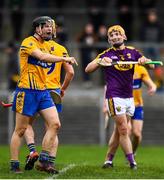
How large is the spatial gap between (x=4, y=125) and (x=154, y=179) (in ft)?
43.0

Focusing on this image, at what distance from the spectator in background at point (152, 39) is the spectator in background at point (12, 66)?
3.89m

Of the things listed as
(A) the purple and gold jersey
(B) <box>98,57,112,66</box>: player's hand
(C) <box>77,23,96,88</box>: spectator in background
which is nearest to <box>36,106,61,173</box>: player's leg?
(B) <box>98,57,112,66</box>: player's hand

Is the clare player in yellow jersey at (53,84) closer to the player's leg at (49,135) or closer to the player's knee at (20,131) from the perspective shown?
the player's leg at (49,135)

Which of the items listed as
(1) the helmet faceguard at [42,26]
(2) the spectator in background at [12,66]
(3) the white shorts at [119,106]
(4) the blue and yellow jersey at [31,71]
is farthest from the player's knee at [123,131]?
(2) the spectator in background at [12,66]

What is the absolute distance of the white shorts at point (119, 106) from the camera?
15711mm

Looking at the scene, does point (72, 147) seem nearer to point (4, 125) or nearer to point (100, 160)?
point (4, 125)

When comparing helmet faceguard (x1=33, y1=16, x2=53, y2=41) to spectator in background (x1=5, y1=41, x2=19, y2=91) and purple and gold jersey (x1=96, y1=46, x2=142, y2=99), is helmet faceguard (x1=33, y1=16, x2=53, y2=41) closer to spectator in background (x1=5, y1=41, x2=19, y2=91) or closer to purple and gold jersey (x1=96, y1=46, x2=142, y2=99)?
purple and gold jersey (x1=96, y1=46, x2=142, y2=99)

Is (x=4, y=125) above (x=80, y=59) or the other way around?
the other way around

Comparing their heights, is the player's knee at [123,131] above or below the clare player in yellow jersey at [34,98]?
below

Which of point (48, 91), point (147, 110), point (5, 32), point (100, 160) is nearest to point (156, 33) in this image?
point (147, 110)

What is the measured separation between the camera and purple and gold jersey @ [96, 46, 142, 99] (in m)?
15.8

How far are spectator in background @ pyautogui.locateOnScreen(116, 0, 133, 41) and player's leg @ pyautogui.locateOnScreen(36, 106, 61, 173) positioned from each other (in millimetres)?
14489

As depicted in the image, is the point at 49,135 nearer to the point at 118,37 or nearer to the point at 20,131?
the point at 20,131

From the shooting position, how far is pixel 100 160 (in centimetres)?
1994
